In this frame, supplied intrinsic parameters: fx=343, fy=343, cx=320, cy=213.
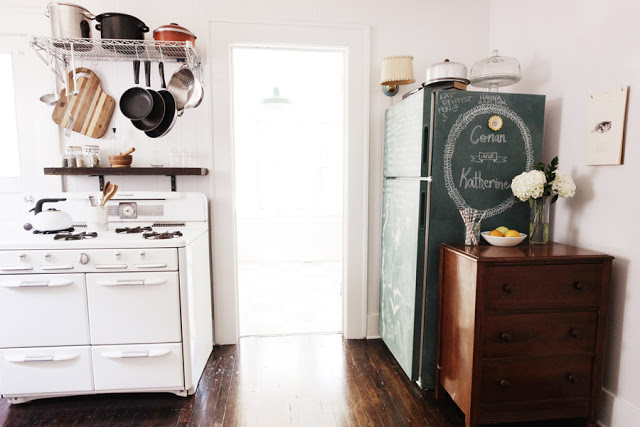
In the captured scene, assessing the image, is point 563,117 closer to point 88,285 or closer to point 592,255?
point 592,255

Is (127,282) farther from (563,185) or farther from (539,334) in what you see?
(563,185)

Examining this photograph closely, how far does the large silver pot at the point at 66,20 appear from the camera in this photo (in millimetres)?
2033

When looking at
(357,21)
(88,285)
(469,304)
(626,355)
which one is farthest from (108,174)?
(626,355)

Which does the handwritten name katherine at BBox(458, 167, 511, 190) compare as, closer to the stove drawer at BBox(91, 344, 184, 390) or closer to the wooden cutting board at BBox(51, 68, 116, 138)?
the stove drawer at BBox(91, 344, 184, 390)

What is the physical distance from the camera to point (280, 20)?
7.91ft

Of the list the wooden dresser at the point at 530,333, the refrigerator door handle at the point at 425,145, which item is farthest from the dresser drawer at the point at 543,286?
the refrigerator door handle at the point at 425,145

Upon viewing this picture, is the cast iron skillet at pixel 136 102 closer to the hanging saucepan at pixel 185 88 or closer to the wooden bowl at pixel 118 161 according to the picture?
the hanging saucepan at pixel 185 88

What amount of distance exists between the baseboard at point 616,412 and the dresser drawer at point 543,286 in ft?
1.62

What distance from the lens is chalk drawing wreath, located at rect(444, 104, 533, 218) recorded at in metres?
1.85

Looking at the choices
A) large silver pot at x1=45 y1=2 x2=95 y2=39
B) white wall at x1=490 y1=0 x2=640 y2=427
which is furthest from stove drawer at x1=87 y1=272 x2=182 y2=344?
white wall at x1=490 y1=0 x2=640 y2=427

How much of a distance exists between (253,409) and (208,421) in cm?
24

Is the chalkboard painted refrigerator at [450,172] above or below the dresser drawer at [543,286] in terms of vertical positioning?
above

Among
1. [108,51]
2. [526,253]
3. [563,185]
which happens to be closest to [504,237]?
[526,253]

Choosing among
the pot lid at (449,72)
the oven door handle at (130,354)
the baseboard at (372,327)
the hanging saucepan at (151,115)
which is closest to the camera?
the oven door handle at (130,354)
